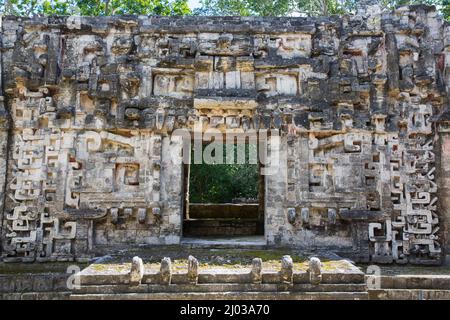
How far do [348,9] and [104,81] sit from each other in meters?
14.8

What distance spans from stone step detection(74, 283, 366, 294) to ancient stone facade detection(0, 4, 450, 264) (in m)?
2.74

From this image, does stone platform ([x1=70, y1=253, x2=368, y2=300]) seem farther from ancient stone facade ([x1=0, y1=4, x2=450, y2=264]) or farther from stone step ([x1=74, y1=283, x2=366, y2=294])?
ancient stone facade ([x1=0, y1=4, x2=450, y2=264])

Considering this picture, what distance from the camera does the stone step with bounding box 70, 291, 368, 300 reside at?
247 inches

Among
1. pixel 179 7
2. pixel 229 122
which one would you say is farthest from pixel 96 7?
pixel 229 122

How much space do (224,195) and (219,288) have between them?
1522 centimetres

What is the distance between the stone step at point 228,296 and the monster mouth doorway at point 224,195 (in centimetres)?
431

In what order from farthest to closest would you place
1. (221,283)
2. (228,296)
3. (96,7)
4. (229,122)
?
(96,7)
(229,122)
(221,283)
(228,296)

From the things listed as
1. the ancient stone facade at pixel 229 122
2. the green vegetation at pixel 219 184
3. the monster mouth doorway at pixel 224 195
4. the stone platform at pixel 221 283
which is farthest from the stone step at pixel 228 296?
the green vegetation at pixel 219 184

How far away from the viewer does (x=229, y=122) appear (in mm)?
9602

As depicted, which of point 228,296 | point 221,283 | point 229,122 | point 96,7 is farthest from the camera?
point 96,7

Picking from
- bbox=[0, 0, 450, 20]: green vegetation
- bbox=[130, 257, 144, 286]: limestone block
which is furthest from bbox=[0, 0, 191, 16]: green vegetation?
bbox=[130, 257, 144, 286]: limestone block

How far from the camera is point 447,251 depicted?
30.2 ft

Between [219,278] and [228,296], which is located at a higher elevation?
[219,278]

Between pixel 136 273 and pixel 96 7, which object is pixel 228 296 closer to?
pixel 136 273
